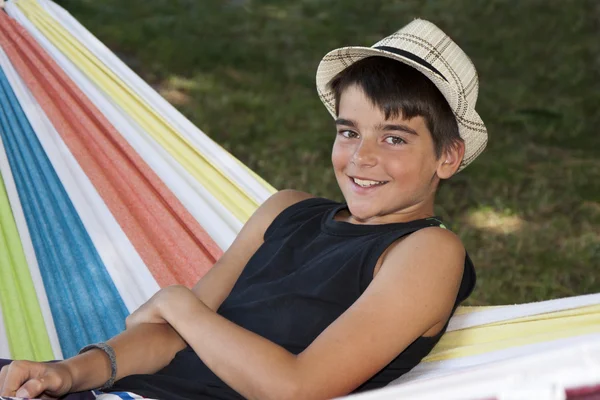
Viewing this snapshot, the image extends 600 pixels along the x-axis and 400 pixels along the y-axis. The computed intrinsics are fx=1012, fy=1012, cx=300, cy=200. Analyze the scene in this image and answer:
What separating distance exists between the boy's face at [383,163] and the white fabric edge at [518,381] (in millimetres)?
659

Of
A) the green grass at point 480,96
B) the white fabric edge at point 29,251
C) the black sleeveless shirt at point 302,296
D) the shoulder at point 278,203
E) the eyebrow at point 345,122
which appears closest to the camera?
the black sleeveless shirt at point 302,296

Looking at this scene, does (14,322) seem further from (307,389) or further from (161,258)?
(307,389)

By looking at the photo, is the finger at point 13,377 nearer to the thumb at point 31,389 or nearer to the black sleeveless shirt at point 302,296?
the thumb at point 31,389

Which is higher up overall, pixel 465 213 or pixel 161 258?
pixel 161 258

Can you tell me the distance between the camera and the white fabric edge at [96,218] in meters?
2.29

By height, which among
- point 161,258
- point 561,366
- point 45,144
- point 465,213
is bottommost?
point 465,213

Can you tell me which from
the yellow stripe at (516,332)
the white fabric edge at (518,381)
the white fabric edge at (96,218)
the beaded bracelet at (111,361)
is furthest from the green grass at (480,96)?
the white fabric edge at (518,381)

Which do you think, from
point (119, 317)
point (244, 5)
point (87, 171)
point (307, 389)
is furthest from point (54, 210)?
point (244, 5)

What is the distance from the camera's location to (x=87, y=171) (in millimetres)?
2689

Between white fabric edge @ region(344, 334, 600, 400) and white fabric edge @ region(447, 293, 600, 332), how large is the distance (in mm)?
725

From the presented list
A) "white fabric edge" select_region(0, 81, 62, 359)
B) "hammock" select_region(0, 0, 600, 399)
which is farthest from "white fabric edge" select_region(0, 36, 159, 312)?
"white fabric edge" select_region(0, 81, 62, 359)

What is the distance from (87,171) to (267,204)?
890mm

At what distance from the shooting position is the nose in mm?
1716

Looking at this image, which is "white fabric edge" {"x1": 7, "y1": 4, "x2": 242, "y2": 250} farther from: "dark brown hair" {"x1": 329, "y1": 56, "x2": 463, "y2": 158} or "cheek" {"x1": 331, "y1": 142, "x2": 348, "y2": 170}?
"dark brown hair" {"x1": 329, "y1": 56, "x2": 463, "y2": 158}
